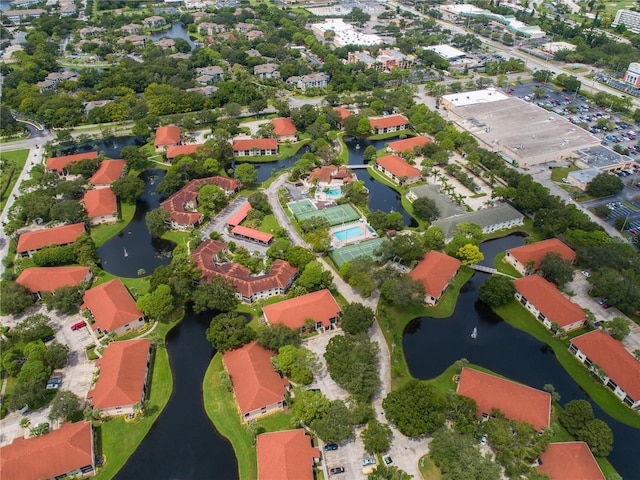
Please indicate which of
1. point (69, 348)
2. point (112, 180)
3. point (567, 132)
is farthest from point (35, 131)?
point (567, 132)

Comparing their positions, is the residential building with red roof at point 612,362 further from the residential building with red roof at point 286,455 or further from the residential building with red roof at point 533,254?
the residential building with red roof at point 286,455

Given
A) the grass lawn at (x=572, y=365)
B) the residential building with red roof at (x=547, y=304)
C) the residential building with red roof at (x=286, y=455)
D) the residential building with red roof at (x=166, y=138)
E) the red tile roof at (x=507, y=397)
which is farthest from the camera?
the residential building with red roof at (x=166, y=138)

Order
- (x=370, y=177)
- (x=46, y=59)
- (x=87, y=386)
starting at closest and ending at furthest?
(x=87, y=386), (x=370, y=177), (x=46, y=59)

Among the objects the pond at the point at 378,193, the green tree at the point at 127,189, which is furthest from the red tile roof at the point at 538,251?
the green tree at the point at 127,189

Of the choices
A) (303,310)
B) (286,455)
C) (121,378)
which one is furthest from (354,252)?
(121,378)

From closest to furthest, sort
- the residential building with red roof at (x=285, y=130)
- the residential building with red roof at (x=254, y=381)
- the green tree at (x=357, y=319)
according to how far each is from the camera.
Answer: the residential building with red roof at (x=254, y=381) < the green tree at (x=357, y=319) < the residential building with red roof at (x=285, y=130)

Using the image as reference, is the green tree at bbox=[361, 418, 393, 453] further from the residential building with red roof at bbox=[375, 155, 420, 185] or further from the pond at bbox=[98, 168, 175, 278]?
the residential building with red roof at bbox=[375, 155, 420, 185]

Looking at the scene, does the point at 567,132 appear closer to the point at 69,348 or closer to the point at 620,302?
the point at 620,302
